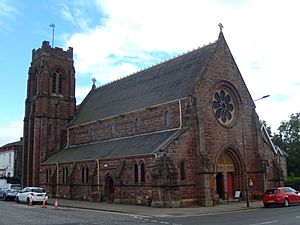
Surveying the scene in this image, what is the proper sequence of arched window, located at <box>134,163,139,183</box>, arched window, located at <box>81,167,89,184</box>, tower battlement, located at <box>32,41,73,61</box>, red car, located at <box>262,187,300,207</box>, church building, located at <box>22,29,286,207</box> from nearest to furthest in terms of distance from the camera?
red car, located at <box>262,187,300,207</box> → church building, located at <box>22,29,286,207</box> → arched window, located at <box>134,163,139,183</box> → arched window, located at <box>81,167,89,184</box> → tower battlement, located at <box>32,41,73,61</box>

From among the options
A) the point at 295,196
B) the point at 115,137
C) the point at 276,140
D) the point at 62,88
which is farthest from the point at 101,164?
the point at 276,140

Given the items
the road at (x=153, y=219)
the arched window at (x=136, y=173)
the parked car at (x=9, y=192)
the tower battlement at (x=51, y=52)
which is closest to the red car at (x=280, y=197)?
the road at (x=153, y=219)

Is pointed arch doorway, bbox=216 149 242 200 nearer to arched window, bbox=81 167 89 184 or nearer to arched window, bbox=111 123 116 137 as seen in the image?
arched window, bbox=111 123 116 137

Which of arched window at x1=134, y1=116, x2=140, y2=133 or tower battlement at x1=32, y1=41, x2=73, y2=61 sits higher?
tower battlement at x1=32, y1=41, x2=73, y2=61

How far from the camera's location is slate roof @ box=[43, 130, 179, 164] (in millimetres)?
30234

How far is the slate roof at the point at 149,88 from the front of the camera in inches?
1314

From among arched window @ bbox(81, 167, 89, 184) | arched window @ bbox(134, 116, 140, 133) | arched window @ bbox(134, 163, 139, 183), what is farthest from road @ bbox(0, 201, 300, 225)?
arched window @ bbox(81, 167, 89, 184)

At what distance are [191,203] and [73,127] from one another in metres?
22.7

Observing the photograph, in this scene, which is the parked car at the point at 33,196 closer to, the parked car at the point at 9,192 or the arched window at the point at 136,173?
the parked car at the point at 9,192

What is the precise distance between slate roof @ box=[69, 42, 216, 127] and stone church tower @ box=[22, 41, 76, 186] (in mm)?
2668

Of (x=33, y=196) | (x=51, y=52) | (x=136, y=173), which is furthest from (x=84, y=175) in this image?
(x=51, y=52)

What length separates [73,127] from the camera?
1839 inches

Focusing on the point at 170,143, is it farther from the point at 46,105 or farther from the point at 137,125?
the point at 46,105

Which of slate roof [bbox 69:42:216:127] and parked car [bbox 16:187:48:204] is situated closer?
parked car [bbox 16:187:48:204]
